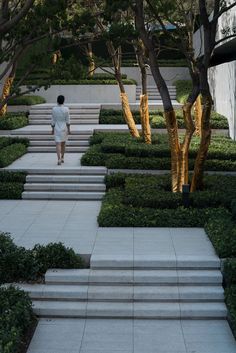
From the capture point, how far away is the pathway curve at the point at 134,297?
684cm

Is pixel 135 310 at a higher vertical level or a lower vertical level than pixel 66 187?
lower

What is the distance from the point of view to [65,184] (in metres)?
13.2

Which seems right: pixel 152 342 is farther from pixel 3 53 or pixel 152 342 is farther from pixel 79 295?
pixel 3 53

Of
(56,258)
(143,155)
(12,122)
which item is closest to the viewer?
(56,258)

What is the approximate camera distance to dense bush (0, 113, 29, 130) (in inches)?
752

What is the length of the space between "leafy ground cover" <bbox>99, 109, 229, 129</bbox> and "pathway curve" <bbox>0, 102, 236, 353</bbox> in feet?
33.6

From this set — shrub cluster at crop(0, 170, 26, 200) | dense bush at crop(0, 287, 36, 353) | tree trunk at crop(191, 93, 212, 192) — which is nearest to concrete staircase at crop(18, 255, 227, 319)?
dense bush at crop(0, 287, 36, 353)

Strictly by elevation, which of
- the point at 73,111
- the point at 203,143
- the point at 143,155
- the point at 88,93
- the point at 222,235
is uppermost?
the point at 88,93

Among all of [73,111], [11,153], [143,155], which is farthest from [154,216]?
[73,111]

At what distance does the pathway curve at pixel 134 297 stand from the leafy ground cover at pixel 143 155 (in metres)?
4.16

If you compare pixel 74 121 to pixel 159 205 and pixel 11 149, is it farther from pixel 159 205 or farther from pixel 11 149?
pixel 159 205

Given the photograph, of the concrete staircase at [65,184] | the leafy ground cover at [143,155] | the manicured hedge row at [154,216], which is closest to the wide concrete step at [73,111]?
the leafy ground cover at [143,155]

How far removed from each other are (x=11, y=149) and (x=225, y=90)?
844 centimetres

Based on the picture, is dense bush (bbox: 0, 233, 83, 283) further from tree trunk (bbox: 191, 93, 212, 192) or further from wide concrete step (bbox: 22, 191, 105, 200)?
wide concrete step (bbox: 22, 191, 105, 200)
